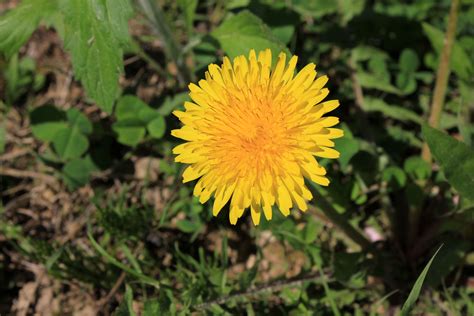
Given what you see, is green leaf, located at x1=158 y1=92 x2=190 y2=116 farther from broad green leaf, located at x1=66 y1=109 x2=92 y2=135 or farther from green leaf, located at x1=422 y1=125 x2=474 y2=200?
green leaf, located at x1=422 y1=125 x2=474 y2=200

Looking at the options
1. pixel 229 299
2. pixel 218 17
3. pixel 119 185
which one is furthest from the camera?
pixel 218 17

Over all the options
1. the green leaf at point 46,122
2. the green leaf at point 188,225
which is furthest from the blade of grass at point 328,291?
the green leaf at point 46,122

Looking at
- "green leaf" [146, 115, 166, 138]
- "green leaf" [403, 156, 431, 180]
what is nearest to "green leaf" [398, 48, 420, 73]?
"green leaf" [403, 156, 431, 180]

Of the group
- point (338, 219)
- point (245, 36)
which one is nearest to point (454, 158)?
point (338, 219)

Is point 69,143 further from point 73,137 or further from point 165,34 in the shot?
point 165,34

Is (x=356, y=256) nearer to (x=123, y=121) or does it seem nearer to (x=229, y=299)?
(x=229, y=299)

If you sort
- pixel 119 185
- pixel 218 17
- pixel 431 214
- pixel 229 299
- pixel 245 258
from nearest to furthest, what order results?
pixel 229 299, pixel 431 214, pixel 245 258, pixel 119 185, pixel 218 17

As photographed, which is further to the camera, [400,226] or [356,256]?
[400,226]

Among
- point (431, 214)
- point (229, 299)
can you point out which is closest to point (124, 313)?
point (229, 299)
